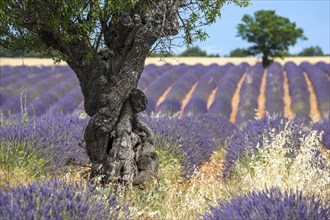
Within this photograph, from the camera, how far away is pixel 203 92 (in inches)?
808

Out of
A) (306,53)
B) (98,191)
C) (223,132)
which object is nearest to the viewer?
(98,191)

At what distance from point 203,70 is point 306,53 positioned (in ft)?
153

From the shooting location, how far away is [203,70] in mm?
28219

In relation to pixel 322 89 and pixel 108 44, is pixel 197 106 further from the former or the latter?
pixel 108 44

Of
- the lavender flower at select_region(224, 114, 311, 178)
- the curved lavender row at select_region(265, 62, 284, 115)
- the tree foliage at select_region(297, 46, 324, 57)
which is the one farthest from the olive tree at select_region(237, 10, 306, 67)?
the tree foliage at select_region(297, 46, 324, 57)

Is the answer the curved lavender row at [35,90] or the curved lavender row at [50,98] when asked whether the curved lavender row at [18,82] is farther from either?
the curved lavender row at [50,98]

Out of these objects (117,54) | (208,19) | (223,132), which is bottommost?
(223,132)

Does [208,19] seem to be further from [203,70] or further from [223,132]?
[203,70]

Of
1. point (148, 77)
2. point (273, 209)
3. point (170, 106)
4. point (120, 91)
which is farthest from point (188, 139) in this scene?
point (148, 77)

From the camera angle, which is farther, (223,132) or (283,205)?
(223,132)

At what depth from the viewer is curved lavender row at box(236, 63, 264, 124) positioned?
16519 millimetres

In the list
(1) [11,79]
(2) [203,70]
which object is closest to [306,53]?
(2) [203,70]

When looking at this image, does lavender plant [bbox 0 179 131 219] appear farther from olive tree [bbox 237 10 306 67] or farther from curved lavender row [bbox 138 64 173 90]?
olive tree [bbox 237 10 306 67]

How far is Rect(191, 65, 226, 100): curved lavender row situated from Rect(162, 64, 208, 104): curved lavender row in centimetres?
45
